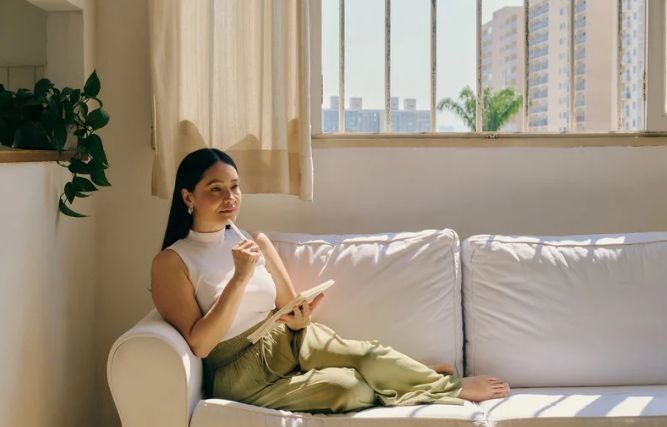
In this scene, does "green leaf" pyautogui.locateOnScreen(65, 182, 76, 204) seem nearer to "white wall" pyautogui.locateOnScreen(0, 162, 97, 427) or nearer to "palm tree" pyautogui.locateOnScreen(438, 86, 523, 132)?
"white wall" pyautogui.locateOnScreen(0, 162, 97, 427)

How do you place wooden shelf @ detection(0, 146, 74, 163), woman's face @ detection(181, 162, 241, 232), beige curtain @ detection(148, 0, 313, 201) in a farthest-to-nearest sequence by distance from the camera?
beige curtain @ detection(148, 0, 313, 201) < woman's face @ detection(181, 162, 241, 232) < wooden shelf @ detection(0, 146, 74, 163)

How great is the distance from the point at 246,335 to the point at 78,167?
81 centimetres

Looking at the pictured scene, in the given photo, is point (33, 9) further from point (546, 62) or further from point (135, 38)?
point (546, 62)

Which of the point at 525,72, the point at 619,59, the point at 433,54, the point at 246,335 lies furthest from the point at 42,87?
the point at 619,59

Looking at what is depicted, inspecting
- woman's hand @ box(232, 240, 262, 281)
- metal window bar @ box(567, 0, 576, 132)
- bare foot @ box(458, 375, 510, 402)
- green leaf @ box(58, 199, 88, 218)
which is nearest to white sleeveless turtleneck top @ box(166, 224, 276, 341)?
woman's hand @ box(232, 240, 262, 281)

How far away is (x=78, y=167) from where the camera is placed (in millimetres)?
2664

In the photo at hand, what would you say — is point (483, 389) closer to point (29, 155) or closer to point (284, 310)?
point (284, 310)

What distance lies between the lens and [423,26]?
335cm

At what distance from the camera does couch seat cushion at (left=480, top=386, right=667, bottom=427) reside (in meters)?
2.24

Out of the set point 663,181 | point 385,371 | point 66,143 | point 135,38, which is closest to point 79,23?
point 135,38

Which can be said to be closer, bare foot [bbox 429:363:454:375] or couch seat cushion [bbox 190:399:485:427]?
couch seat cushion [bbox 190:399:485:427]

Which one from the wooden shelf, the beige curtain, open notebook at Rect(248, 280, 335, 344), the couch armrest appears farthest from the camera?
the beige curtain

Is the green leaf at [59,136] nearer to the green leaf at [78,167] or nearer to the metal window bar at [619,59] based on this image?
the green leaf at [78,167]

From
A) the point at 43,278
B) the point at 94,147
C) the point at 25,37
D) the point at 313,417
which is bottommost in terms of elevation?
the point at 313,417
